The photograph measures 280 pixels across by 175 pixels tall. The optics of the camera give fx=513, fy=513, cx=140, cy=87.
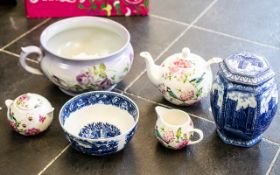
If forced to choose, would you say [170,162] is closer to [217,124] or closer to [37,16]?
[217,124]

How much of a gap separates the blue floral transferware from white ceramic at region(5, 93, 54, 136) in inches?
12.0

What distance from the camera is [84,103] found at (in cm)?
98

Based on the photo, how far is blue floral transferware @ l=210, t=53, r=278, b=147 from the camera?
86 cm

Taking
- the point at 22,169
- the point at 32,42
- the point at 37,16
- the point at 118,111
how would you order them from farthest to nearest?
the point at 37,16 → the point at 32,42 → the point at 118,111 → the point at 22,169

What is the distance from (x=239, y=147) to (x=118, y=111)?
9.3 inches

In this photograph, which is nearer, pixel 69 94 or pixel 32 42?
pixel 69 94

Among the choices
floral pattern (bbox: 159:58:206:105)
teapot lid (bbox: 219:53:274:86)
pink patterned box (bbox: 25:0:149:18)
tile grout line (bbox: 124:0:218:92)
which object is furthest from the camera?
pink patterned box (bbox: 25:0:149:18)

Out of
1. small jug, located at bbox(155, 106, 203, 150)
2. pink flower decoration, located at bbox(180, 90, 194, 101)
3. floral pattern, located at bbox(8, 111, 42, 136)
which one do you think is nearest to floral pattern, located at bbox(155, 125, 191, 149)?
small jug, located at bbox(155, 106, 203, 150)

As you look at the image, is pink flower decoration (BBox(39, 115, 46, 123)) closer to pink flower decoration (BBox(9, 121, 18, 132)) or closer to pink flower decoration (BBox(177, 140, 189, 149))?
pink flower decoration (BBox(9, 121, 18, 132))

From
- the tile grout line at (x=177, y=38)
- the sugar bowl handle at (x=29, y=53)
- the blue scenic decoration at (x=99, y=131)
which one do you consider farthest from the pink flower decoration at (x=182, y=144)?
the sugar bowl handle at (x=29, y=53)

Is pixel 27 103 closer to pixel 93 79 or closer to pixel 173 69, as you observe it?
pixel 93 79

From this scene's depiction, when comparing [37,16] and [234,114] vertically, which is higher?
[234,114]

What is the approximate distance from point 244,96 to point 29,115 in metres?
0.38

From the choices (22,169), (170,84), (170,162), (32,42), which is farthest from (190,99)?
(32,42)
